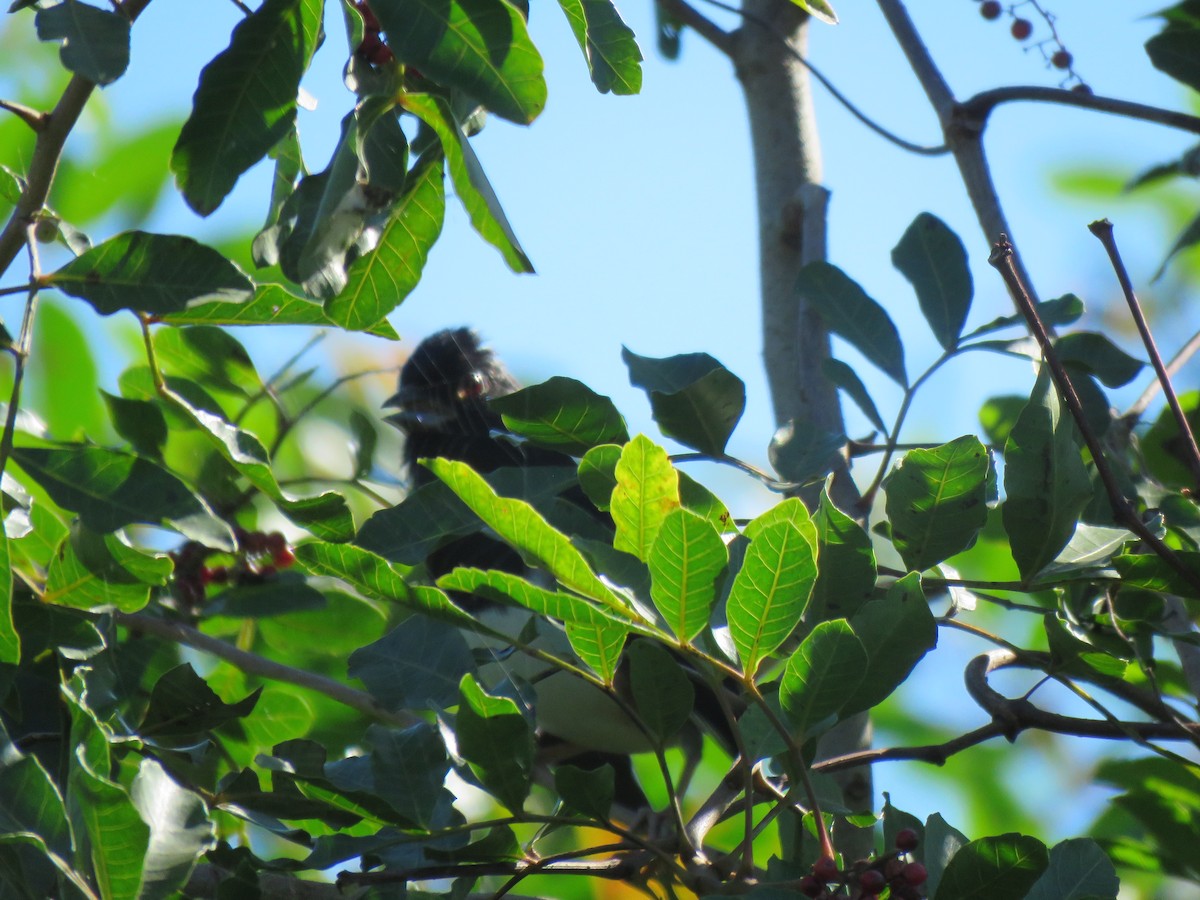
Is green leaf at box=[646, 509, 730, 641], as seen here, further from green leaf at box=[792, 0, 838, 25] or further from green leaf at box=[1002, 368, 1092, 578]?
green leaf at box=[792, 0, 838, 25]

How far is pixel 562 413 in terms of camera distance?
1.29 meters

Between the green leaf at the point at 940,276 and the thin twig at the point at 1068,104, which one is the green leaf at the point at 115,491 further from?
the thin twig at the point at 1068,104

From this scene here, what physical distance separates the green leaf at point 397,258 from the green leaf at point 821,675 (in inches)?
21.0

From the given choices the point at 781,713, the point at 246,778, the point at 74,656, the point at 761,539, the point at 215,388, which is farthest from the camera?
the point at 215,388

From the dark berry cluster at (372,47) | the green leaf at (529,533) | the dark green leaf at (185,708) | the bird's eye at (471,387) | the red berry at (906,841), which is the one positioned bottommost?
the dark green leaf at (185,708)

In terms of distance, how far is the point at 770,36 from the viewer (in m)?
2.39

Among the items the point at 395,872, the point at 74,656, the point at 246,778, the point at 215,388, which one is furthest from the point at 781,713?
the point at 215,388

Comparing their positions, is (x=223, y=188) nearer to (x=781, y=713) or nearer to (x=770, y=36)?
(x=781, y=713)

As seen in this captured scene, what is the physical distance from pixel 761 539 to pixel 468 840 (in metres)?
0.43

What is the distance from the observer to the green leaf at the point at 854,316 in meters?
1.61

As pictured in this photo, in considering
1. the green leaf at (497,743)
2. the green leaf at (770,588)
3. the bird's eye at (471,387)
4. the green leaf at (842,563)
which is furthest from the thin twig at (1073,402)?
the bird's eye at (471,387)

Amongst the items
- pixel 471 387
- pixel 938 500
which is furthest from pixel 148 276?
pixel 471 387

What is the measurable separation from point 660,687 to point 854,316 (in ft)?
2.33

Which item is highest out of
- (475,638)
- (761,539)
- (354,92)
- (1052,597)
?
(354,92)
